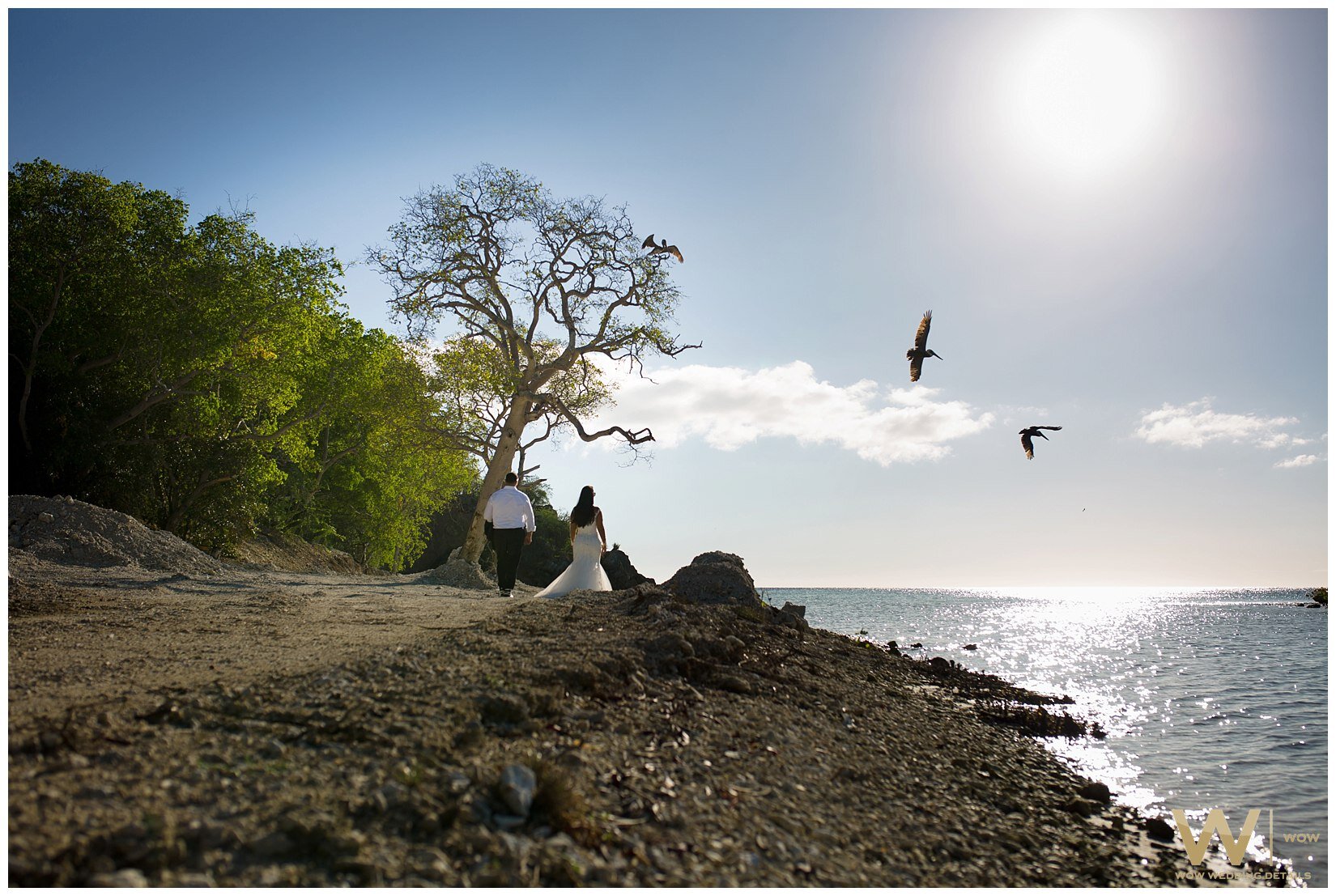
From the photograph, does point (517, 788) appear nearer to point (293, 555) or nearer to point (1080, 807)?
point (1080, 807)

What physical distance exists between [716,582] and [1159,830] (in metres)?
9.03

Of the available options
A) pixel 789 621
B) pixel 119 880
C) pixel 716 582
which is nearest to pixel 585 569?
pixel 716 582

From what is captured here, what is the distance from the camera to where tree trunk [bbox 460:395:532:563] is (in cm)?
2662

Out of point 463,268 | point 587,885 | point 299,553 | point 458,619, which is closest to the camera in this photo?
point 587,885

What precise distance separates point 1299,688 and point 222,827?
2823 centimetres

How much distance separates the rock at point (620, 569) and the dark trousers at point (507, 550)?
17.4m

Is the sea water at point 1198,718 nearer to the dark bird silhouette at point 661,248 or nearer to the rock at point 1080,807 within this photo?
the rock at point 1080,807

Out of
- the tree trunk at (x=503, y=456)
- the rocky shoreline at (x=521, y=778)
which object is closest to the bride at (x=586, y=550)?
the rocky shoreline at (x=521, y=778)

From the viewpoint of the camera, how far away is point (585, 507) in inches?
643

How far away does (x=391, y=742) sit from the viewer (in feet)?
16.2

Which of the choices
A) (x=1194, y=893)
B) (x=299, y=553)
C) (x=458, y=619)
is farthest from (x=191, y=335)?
(x=1194, y=893)

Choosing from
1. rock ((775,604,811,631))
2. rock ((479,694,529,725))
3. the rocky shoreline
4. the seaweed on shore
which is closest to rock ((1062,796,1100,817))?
the rocky shoreline

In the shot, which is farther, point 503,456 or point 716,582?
point 503,456

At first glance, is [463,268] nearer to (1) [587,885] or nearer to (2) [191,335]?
(2) [191,335]
